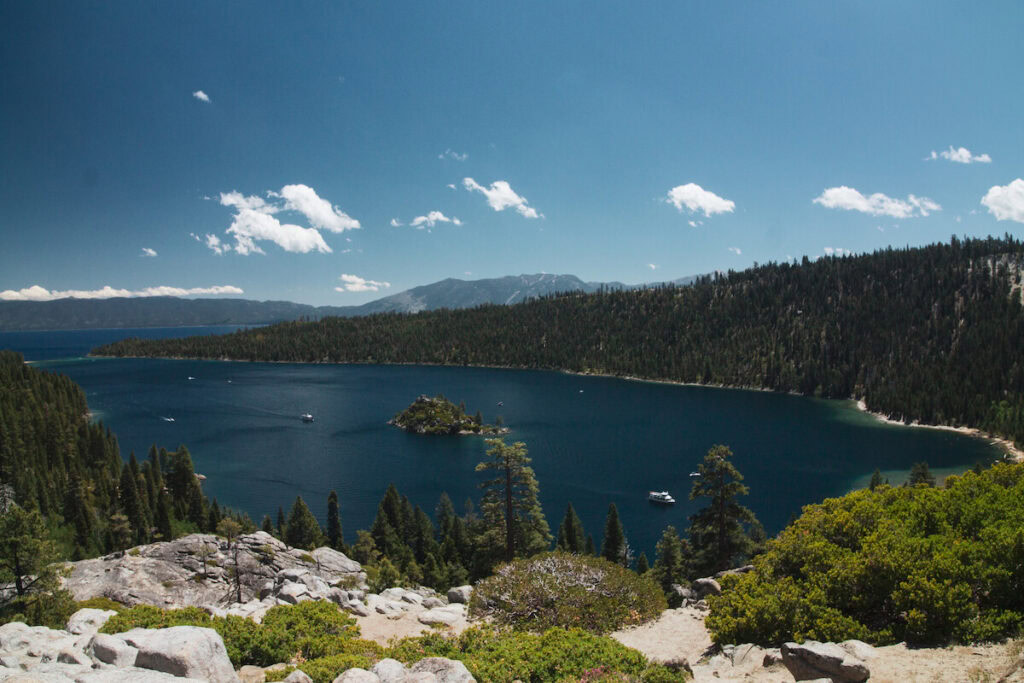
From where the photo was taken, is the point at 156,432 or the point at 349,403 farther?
the point at 349,403

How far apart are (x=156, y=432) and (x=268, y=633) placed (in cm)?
14257

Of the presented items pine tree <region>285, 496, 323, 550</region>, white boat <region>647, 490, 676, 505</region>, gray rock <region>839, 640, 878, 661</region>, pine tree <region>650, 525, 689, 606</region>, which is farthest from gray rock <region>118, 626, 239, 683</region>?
white boat <region>647, 490, 676, 505</region>

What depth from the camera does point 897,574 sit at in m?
19.1

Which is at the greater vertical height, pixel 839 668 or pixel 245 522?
pixel 839 668

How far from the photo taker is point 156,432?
454ft

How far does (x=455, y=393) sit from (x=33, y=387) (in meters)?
116

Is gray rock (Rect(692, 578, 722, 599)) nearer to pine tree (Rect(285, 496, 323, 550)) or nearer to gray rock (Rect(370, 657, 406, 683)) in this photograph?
gray rock (Rect(370, 657, 406, 683))

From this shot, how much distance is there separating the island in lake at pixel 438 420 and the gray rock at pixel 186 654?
12068cm

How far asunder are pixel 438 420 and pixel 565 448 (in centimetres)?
3833

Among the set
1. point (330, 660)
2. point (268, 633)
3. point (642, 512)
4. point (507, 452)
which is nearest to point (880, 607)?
point (330, 660)

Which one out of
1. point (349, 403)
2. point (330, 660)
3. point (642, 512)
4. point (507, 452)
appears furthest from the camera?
point (349, 403)

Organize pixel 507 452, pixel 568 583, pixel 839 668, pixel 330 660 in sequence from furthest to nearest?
pixel 507 452 → pixel 568 583 → pixel 330 660 → pixel 839 668

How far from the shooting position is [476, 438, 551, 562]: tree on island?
44.0 metres

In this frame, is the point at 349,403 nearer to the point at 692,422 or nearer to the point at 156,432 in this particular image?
the point at 156,432
